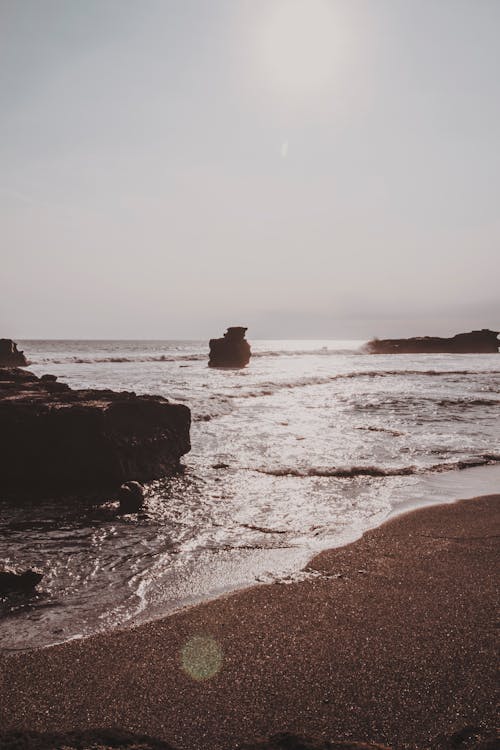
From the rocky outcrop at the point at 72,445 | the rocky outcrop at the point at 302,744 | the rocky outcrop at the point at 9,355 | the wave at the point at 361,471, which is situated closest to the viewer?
the rocky outcrop at the point at 302,744

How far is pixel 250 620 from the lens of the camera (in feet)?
9.66

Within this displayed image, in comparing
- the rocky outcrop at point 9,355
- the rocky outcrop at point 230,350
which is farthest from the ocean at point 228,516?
the rocky outcrop at point 9,355

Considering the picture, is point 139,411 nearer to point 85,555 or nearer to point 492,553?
point 85,555

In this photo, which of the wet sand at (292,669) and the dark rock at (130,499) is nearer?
the wet sand at (292,669)

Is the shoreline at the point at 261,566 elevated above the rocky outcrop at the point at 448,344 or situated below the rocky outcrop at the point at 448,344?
below

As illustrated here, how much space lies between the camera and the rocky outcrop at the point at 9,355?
137 feet

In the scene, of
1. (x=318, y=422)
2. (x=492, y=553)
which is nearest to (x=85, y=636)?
(x=492, y=553)

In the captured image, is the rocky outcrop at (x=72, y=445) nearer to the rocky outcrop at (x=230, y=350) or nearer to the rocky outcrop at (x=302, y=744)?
the rocky outcrop at (x=302, y=744)

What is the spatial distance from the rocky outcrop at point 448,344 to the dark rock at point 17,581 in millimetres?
93185

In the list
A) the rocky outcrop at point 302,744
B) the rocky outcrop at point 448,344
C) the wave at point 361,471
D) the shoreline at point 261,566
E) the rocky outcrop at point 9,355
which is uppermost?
the rocky outcrop at point 448,344

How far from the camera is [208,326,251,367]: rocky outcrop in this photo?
44.8 meters

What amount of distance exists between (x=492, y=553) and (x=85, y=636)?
10.9 ft

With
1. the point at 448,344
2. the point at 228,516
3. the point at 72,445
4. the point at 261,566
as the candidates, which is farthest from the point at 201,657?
the point at 448,344

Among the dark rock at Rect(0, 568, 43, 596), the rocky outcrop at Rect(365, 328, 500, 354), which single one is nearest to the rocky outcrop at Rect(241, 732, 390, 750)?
the dark rock at Rect(0, 568, 43, 596)
